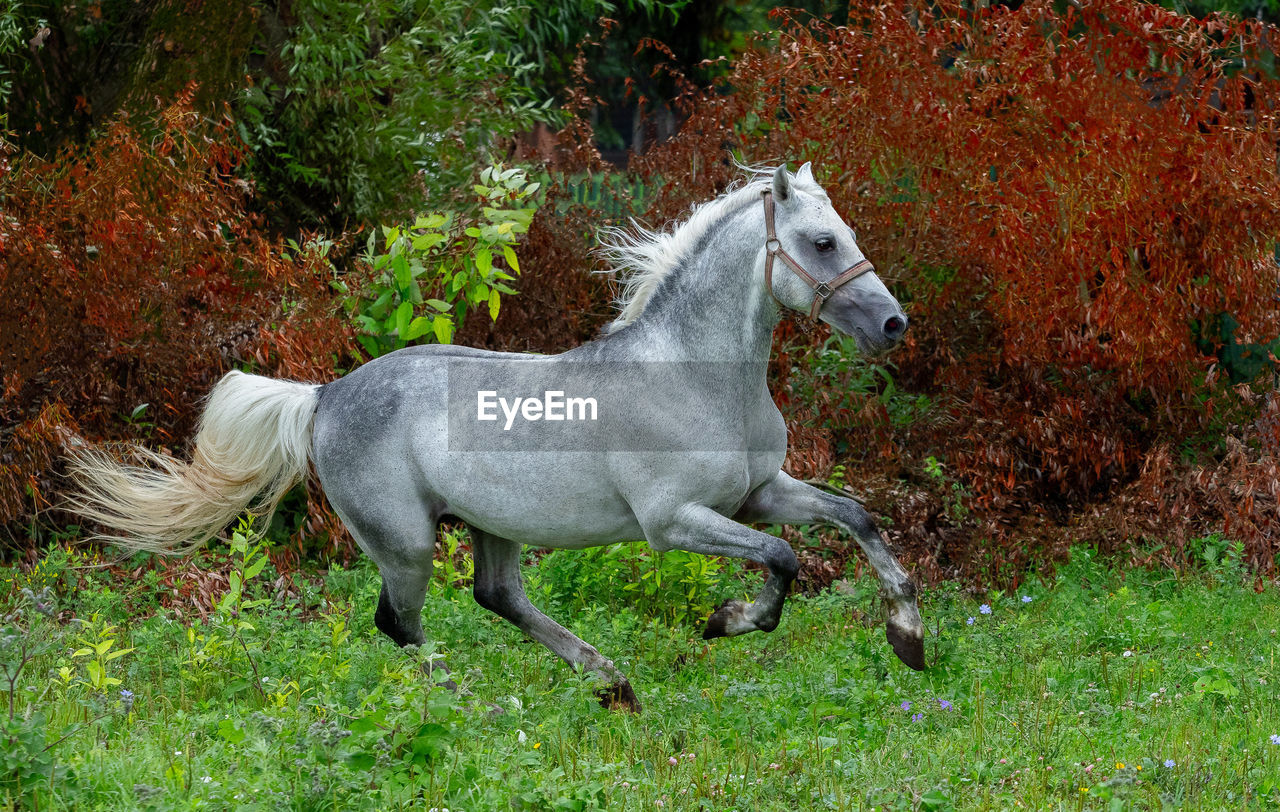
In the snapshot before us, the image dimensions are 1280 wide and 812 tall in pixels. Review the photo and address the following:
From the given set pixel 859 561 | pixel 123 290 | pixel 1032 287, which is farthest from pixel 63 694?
pixel 1032 287

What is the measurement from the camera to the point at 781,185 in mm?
4672

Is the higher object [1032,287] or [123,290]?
[123,290]

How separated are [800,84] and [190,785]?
6.00 meters

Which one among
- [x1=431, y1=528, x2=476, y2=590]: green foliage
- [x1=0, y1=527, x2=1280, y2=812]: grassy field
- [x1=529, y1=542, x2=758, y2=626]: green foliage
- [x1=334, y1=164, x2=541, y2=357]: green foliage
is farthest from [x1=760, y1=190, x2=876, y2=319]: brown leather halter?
[x1=431, y1=528, x2=476, y2=590]: green foliage

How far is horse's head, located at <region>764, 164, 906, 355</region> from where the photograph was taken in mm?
4543

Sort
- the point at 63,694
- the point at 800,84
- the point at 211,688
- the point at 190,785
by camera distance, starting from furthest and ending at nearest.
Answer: the point at 800,84, the point at 211,688, the point at 63,694, the point at 190,785

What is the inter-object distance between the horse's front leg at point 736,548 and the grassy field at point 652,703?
0.31 metres

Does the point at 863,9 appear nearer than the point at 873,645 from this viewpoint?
No

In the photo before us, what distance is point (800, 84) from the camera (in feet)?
27.2

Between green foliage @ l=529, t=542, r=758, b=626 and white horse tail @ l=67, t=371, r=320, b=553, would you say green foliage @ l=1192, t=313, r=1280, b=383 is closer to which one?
green foliage @ l=529, t=542, r=758, b=626

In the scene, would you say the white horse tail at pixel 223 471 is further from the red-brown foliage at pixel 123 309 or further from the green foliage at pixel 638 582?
the red-brown foliage at pixel 123 309

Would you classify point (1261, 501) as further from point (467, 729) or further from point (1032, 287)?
point (467, 729)

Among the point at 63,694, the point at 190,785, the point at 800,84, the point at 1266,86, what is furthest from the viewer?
the point at 800,84

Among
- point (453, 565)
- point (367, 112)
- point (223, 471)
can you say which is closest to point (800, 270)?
point (223, 471)
